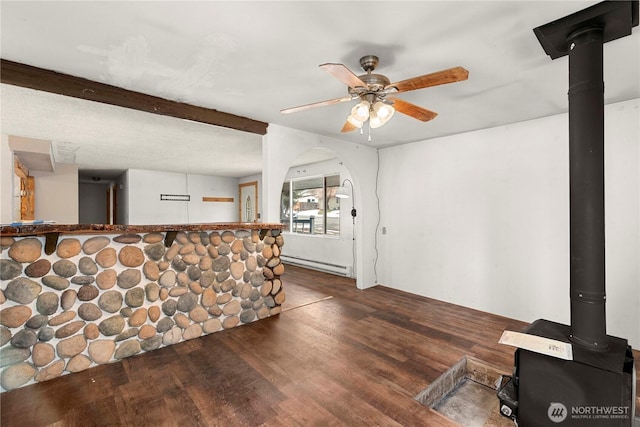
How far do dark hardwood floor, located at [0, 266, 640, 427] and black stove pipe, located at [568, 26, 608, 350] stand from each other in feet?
3.37

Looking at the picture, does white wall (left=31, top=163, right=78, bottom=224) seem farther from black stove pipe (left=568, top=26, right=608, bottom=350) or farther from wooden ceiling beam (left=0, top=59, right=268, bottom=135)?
black stove pipe (left=568, top=26, right=608, bottom=350)

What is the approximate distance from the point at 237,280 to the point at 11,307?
1.77m

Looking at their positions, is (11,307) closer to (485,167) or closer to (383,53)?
(383,53)

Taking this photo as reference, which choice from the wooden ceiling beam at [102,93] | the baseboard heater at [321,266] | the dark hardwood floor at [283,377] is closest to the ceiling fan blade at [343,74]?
the wooden ceiling beam at [102,93]

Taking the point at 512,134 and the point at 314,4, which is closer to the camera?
the point at 314,4

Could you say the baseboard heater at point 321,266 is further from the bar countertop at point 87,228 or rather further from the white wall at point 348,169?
the bar countertop at point 87,228

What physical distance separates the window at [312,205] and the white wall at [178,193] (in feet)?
7.53

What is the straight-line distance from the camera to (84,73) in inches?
94.3

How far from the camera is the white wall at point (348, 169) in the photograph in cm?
376

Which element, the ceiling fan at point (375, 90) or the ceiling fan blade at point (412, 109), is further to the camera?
the ceiling fan blade at point (412, 109)

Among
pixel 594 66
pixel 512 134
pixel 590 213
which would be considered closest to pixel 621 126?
pixel 512 134

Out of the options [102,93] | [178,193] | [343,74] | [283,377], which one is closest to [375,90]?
[343,74]

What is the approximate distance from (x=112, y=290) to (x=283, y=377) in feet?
5.38

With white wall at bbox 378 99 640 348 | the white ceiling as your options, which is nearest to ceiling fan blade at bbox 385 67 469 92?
the white ceiling
